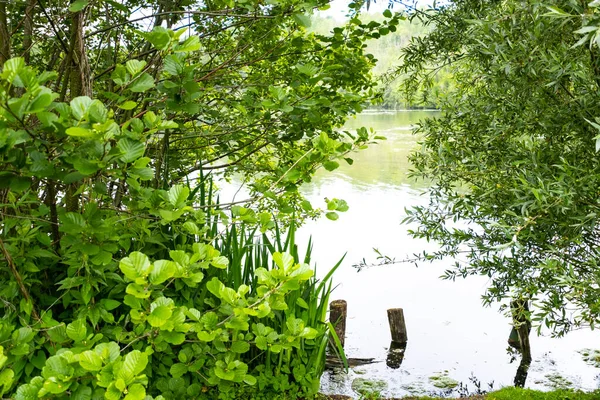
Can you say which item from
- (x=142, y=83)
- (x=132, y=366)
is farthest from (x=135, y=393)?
(x=142, y=83)

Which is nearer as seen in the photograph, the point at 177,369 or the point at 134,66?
the point at 134,66

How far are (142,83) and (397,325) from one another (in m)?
7.35

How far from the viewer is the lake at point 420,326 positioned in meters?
7.26

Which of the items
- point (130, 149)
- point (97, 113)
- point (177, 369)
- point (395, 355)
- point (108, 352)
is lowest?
point (395, 355)

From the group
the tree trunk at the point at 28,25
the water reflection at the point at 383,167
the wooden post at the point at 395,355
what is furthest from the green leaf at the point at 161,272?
the water reflection at the point at 383,167

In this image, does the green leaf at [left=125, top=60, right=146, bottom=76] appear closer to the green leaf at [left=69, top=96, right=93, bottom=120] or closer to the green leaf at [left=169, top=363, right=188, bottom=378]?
the green leaf at [left=69, top=96, right=93, bottom=120]

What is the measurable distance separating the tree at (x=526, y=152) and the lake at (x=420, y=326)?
39cm

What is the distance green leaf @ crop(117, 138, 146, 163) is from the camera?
1.50 meters

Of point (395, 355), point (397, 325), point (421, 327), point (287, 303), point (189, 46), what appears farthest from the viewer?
point (421, 327)

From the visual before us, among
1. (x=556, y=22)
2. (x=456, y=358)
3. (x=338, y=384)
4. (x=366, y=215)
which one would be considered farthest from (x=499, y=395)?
(x=366, y=215)

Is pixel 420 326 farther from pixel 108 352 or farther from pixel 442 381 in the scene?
pixel 108 352

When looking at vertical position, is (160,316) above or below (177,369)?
above

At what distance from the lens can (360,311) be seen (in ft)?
32.2

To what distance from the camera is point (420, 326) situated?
921cm
